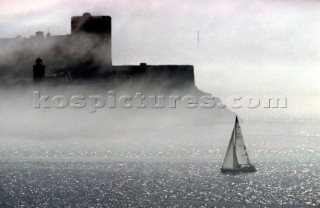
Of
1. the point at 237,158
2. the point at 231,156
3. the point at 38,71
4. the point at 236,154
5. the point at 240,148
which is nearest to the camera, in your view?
the point at 240,148

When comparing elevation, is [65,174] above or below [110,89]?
below

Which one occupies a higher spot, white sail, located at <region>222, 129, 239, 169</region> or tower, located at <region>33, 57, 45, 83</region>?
tower, located at <region>33, 57, 45, 83</region>

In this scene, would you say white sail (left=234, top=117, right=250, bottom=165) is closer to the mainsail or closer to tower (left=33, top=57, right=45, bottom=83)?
the mainsail

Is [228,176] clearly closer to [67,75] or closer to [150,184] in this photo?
[150,184]

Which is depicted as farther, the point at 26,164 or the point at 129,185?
the point at 26,164

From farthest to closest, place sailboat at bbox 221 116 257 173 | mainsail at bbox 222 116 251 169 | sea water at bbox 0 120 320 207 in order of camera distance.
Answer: sailboat at bbox 221 116 257 173 < mainsail at bbox 222 116 251 169 < sea water at bbox 0 120 320 207

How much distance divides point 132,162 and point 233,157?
163ft

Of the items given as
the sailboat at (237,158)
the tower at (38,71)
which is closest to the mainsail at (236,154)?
the sailboat at (237,158)

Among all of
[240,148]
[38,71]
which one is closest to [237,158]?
[240,148]

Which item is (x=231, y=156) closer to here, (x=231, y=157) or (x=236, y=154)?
(x=231, y=157)

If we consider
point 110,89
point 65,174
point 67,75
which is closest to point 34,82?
point 67,75

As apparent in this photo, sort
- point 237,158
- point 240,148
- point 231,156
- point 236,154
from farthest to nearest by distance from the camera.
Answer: point 237,158 → point 231,156 → point 236,154 → point 240,148

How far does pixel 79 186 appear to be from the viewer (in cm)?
10231

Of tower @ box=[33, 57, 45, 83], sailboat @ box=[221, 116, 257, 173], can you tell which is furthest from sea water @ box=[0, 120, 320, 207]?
tower @ box=[33, 57, 45, 83]
